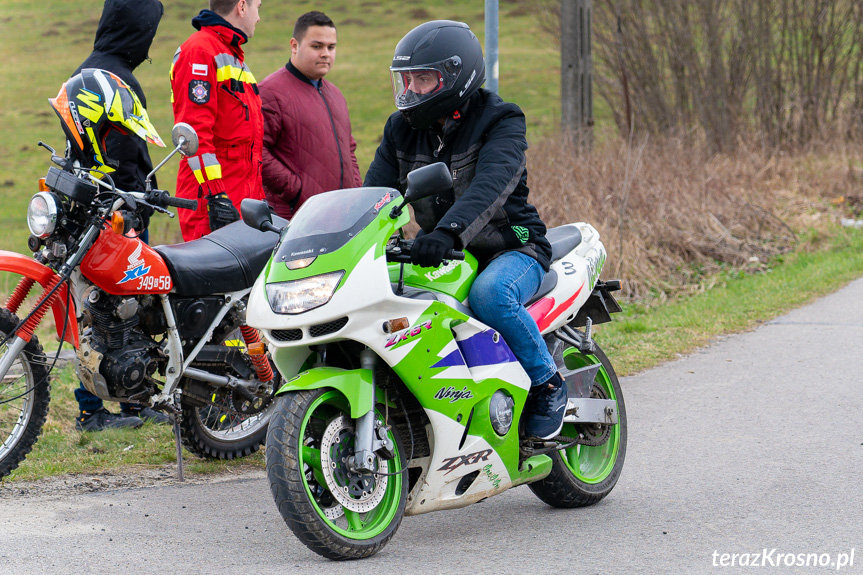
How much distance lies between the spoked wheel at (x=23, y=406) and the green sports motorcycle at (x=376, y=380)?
1477 mm

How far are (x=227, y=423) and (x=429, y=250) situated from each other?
94.3 inches

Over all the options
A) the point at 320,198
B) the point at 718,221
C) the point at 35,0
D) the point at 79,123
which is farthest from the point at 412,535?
the point at 35,0

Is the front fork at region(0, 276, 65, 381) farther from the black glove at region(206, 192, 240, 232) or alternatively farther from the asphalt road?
the black glove at region(206, 192, 240, 232)

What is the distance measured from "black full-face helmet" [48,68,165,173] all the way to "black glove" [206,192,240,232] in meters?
0.79

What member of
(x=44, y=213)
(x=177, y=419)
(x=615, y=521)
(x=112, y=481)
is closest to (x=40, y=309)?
(x=44, y=213)

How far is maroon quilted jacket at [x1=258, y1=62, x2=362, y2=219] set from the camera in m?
6.98

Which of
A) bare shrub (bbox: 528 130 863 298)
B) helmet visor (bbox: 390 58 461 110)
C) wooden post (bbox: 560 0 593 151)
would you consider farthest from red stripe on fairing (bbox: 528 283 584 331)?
wooden post (bbox: 560 0 593 151)

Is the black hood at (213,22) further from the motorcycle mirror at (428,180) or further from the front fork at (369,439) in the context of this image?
the front fork at (369,439)

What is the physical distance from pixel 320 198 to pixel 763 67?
A: 1517cm

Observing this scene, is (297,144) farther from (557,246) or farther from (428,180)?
(428,180)

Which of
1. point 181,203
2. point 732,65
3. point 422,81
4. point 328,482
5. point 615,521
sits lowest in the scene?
point 732,65

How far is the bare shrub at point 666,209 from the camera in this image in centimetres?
1114

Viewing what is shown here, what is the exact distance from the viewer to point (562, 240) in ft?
17.3

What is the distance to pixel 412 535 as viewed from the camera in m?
4.69
